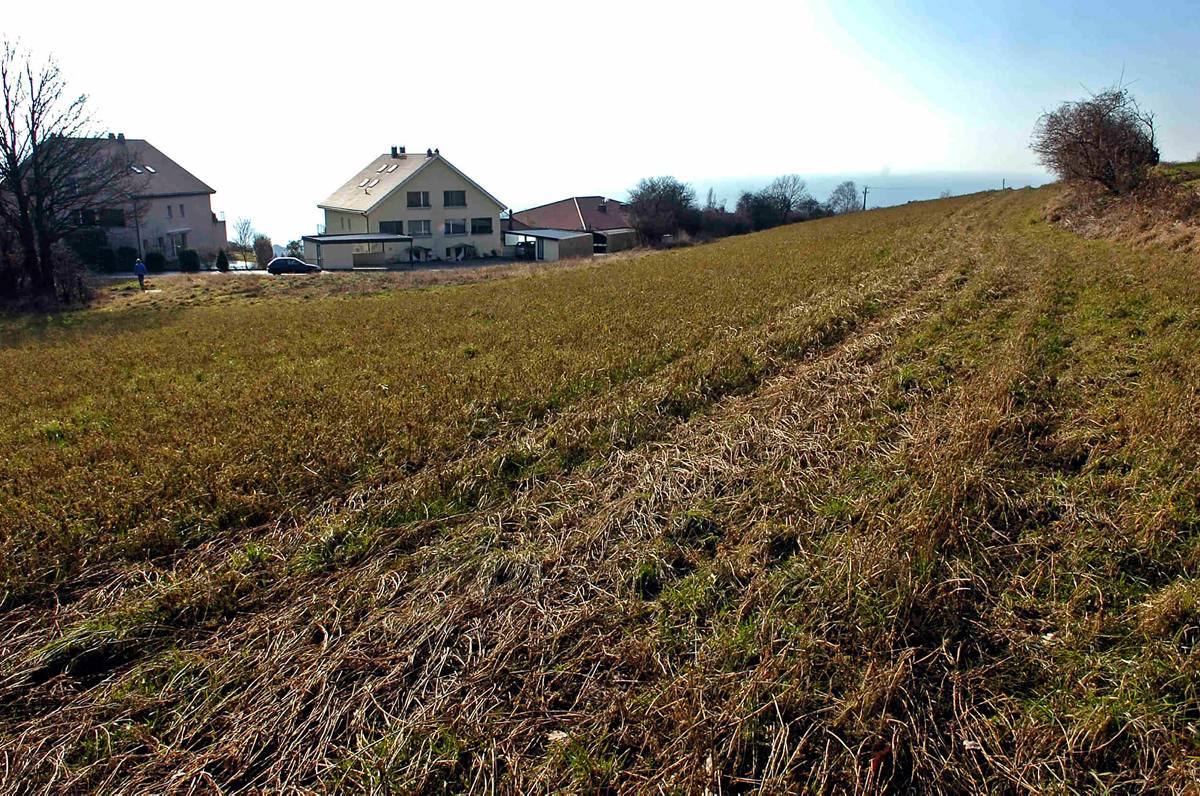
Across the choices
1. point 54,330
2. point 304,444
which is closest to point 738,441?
point 304,444

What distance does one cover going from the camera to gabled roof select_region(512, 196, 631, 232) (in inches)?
2800

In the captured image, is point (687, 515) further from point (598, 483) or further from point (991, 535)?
point (991, 535)

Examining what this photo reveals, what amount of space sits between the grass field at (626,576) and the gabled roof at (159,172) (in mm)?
53732

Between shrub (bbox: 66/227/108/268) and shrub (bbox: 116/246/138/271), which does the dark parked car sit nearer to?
shrub (bbox: 116/246/138/271)

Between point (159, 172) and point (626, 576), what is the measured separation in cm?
6388

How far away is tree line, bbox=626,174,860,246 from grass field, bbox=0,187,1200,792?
2203 inches

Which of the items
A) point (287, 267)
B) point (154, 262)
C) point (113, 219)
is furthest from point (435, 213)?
point (113, 219)

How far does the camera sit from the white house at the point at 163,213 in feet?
164

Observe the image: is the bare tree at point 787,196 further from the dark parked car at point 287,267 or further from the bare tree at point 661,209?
the dark parked car at point 287,267

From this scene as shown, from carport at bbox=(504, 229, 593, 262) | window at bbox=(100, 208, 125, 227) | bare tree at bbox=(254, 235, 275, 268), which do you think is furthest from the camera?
carport at bbox=(504, 229, 593, 262)

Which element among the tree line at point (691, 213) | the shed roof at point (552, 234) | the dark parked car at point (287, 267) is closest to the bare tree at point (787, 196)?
the tree line at point (691, 213)

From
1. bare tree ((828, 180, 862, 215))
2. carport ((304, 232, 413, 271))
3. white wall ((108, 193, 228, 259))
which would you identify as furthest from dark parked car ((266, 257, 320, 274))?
bare tree ((828, 180, 862, 215))

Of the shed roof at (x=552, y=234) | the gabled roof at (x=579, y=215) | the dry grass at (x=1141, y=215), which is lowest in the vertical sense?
the dry grass at (x=1141, y=215)

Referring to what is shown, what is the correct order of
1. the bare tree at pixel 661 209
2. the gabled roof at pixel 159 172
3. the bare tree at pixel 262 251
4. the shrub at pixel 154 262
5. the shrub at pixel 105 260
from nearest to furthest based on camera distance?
the shrub at pixel 105 260
the shrub at pixel 154 262
the gabled roof at pixel 159 172
the bare tree at pixel 262 251
the bare tree at pixel 661 209
